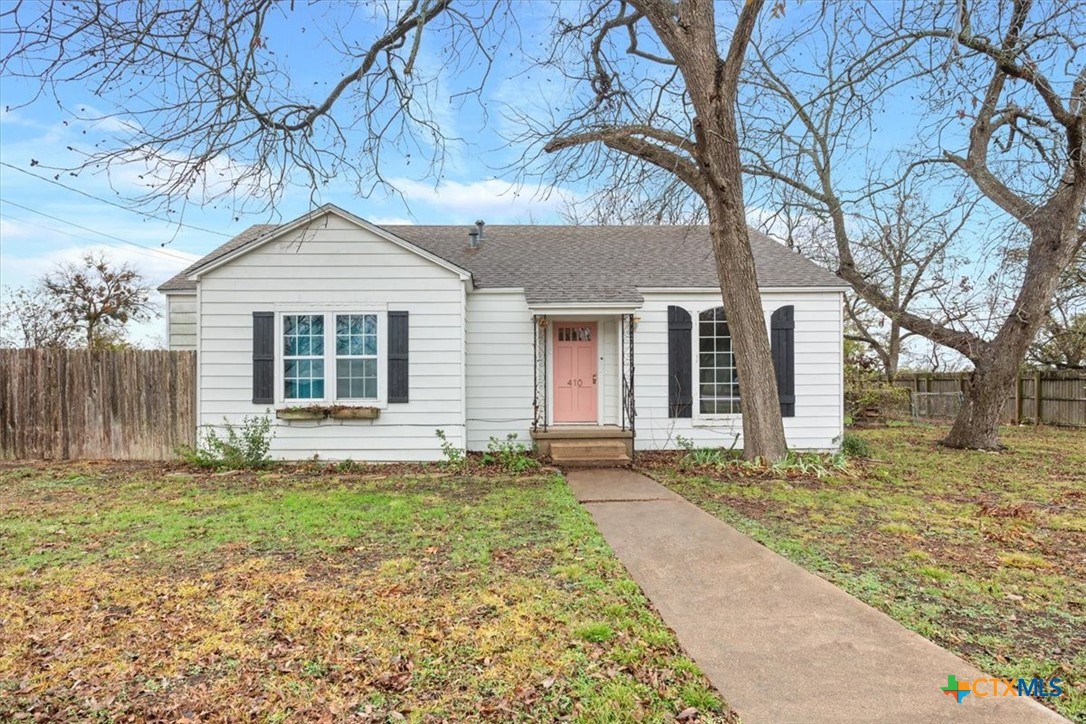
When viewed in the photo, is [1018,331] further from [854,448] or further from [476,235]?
[476,235]

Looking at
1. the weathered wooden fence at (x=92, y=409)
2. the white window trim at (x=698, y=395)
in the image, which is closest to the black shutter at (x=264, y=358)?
the weathered wooden fence at (x=92, y=409)

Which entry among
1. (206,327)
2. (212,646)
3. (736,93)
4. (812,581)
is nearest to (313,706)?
(212,646)

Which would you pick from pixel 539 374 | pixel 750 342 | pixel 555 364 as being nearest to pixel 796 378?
pixel 750 342

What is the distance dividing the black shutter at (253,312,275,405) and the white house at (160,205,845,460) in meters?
0.02

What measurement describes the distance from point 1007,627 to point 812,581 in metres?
1.05

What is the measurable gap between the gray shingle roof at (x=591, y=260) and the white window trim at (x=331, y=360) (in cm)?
161

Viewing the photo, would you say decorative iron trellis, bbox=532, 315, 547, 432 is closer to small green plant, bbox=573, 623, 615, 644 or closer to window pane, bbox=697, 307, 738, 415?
window pane, bbox=697, 307, 738, 415

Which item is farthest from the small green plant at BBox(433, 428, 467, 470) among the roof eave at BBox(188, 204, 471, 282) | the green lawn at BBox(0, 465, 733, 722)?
the green lawn at BBox(0, 465, 733, 722)

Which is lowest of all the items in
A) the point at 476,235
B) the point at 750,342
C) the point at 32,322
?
the point at 750,342

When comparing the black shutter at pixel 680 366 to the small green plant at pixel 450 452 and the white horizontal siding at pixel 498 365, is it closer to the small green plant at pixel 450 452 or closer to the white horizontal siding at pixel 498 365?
the white horizontal siding at pixel 498 365

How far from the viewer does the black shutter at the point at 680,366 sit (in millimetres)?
10383

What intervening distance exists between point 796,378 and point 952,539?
18.4 feet

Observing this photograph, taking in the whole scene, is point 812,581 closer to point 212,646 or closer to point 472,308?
point 212,646

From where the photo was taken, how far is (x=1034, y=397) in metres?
16.2
